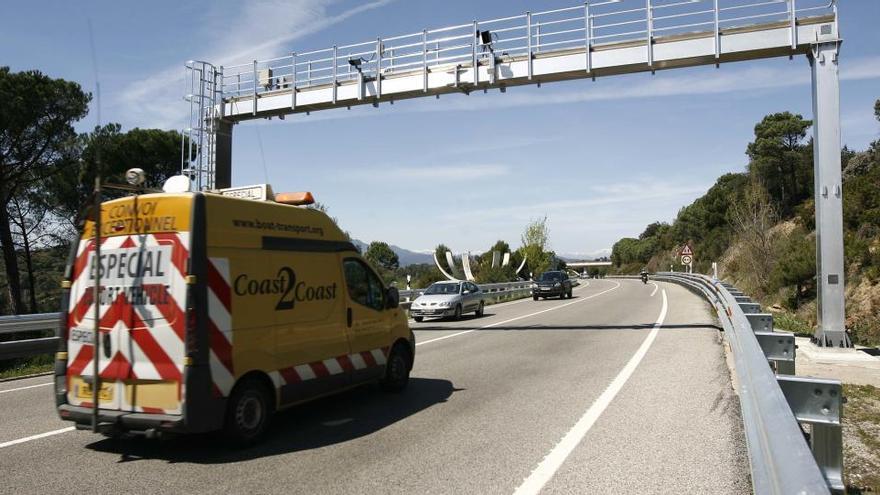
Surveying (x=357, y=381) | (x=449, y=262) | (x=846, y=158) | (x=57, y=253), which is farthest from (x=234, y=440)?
(x=846, y=158)

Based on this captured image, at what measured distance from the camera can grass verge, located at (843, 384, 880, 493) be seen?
5016 millimetres

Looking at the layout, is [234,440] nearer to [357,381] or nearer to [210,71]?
[357,381]

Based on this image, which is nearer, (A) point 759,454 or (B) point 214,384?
(A) point 759,454

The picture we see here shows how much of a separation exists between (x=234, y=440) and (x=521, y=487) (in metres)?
2.77

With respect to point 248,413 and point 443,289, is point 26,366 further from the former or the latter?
point 443,289

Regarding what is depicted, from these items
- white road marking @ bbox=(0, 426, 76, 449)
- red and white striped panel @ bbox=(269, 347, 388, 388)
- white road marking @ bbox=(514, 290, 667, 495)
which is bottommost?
white road marking @ bbox=(0, 426, 76, 449)

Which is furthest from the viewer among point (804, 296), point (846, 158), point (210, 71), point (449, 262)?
point (449, 262)

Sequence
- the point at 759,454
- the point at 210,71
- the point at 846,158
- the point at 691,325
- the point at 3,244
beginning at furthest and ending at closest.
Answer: the point at 846,158 → the point at 3,244 → the point at 210,71 → the point at 691,325 → the point at 759,454

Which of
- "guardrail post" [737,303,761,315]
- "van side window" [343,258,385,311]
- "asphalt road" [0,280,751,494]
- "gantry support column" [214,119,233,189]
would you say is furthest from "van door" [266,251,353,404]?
"gantry support column" [214,119,233,189]

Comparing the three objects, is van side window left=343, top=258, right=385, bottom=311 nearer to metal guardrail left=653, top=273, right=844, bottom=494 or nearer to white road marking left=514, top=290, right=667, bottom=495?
white road marking left=514, top=290, right=667, bottom=495

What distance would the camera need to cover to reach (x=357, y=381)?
770cm

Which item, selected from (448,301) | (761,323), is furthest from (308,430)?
(448,301)

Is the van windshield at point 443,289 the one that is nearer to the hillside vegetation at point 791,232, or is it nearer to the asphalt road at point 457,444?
the hillside vegetation at point 791,232

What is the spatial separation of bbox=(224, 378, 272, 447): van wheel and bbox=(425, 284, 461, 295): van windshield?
1664cm
